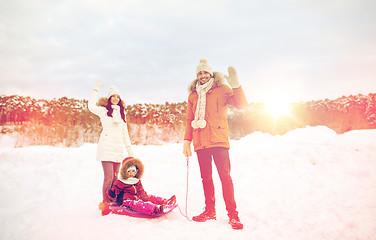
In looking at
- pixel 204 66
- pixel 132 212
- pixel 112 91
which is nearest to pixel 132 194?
pixel 132 212

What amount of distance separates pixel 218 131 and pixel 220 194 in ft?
6.12

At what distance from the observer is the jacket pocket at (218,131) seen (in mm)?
2951

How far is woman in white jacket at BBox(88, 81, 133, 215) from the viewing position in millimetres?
3441

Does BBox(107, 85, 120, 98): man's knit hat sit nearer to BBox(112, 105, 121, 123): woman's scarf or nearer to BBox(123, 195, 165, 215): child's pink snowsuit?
BBox(112, 105, 121, 123): woman's scarf

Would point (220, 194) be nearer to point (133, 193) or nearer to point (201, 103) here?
point (133, 193)

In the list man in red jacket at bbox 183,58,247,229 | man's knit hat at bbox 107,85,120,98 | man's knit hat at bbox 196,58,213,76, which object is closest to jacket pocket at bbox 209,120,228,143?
man in red jacket at bbox 183,58,247,229

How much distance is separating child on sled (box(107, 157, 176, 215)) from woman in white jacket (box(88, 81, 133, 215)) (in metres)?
0.15

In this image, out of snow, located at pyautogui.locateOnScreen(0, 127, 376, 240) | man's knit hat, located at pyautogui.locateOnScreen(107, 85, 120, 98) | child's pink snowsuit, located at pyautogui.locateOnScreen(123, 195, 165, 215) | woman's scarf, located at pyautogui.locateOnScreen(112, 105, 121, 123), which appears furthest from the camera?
man's knit hat, located at pyautogui.locateOnScreen(107, 85, 120, 98)

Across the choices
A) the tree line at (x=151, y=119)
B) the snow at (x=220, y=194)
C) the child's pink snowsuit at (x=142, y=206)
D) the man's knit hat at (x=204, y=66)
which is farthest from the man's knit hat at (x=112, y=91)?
the tree line at (x=151, y=119)

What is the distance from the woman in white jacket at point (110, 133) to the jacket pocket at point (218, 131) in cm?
155

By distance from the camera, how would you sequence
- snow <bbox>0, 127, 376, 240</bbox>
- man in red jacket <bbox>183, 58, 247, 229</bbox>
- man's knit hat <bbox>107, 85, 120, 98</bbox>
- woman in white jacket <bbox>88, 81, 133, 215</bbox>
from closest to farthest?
snow <bbox>0, 127, 376, 240</bbox>, man in red jacket <bbox>183, 58, 247, 229</bbox>, woman in white jacket <bbox>88, 81, 133, 215</bbox>, man's knit hat <bbox>107, 85, 120, 98</bbox>

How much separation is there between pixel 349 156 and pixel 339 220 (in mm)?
3386

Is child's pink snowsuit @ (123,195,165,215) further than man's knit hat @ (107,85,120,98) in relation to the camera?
No

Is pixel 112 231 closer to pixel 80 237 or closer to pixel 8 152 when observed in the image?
pixel 80 237
